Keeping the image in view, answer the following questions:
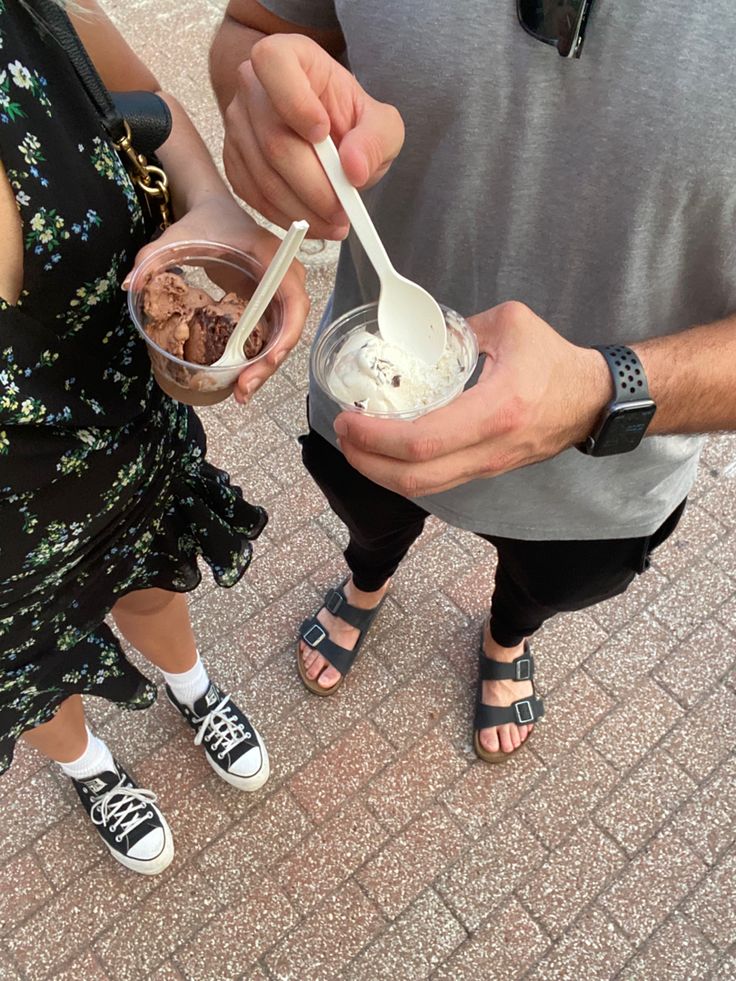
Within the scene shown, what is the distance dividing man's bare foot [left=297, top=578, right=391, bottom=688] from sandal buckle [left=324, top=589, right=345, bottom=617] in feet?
0.04

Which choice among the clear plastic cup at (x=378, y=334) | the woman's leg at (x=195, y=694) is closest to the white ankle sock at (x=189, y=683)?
the woman's leg at (x=195, y=694)

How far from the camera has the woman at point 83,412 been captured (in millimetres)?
1226

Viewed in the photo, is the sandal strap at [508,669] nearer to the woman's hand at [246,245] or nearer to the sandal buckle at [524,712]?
the sandal buckle at [524,712]

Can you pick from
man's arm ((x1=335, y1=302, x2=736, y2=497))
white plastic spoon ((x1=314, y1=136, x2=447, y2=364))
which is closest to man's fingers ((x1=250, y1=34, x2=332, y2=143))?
white plastic spoon ((x1=314, y1=136, x2=447, y2=364))

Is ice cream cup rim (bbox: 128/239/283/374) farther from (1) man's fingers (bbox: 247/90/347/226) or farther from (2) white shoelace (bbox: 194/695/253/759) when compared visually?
(2) white shoelace (bbox: 194/695/253/759)

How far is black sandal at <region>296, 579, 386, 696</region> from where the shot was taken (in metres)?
2.61

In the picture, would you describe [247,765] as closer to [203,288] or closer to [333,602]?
[333,602]

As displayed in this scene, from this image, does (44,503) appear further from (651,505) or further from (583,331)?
(651,505)

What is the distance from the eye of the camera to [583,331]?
4.77 feet

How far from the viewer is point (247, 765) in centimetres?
242

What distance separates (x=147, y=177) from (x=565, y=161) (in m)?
0.72

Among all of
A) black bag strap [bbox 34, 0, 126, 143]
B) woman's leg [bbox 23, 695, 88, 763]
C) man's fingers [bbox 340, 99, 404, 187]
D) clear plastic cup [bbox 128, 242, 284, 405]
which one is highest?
black bag strap [bbox 34, 0, 126, 143]

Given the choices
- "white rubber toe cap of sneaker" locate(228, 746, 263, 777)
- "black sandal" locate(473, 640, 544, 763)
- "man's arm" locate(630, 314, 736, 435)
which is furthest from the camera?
"black sandal" locate(473, 640, 544, 763)

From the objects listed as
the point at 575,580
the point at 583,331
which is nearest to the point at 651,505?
the point at 575,580
